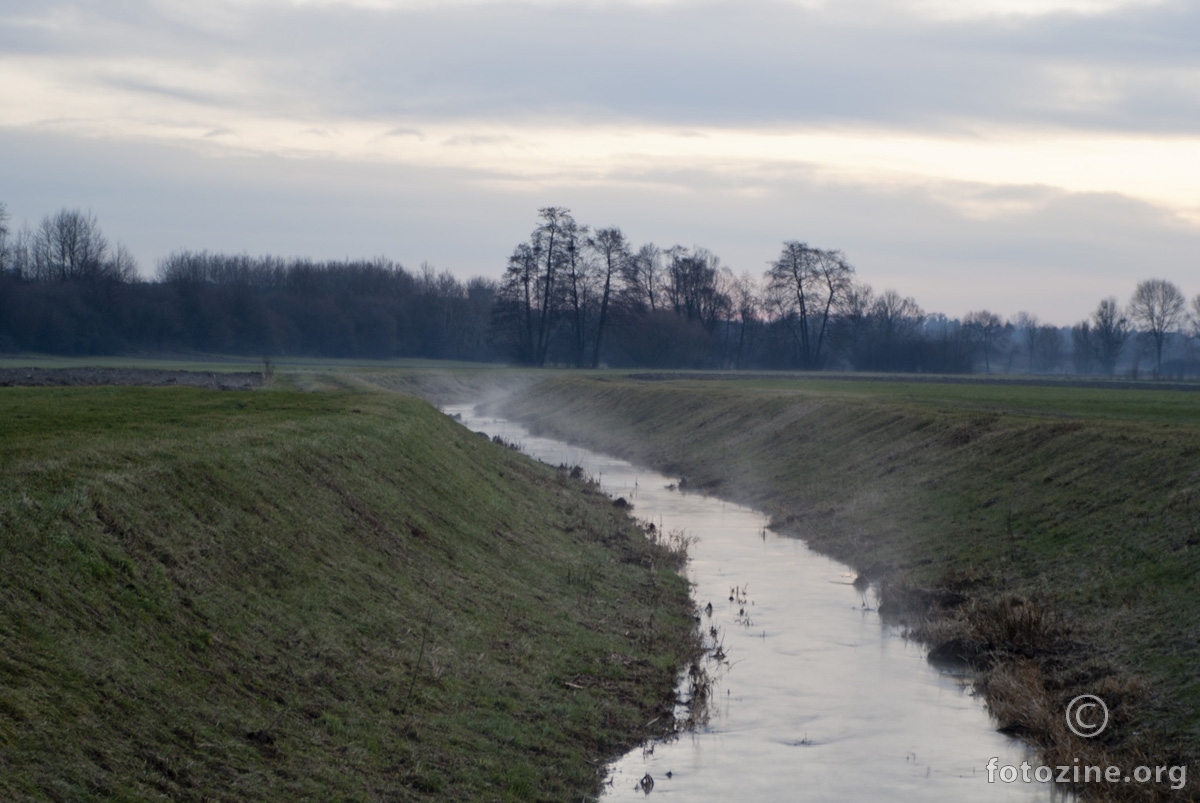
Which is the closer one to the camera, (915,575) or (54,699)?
(54,699)

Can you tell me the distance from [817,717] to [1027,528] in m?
10.2

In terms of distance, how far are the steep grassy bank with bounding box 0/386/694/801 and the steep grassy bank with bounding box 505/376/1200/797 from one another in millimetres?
5003

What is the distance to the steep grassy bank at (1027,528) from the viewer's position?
14.2 m

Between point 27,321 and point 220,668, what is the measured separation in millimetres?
102754

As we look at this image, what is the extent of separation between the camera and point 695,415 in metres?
53.1

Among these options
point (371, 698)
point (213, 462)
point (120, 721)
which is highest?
point (213, 462)

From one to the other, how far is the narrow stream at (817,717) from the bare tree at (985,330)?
156333 millimetres

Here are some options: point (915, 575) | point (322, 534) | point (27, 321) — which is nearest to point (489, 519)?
point (322, 534)

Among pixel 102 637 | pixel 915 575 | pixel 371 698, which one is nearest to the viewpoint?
pixel 102 637

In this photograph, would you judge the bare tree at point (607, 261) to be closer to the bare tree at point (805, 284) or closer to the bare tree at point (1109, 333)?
the bare tree at point (805, 284)

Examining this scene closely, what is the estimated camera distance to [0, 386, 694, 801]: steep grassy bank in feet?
27.8

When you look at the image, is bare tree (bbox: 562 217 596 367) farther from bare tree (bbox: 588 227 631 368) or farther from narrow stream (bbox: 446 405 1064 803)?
narrow stream (bbox: 446 405 1064 803)

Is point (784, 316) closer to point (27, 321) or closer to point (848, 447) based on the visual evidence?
point (27, 321)

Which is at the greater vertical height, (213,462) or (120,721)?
(213,462)
